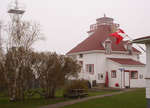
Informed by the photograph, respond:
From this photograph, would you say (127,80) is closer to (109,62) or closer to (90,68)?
(109,62)

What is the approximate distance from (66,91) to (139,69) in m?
17.2

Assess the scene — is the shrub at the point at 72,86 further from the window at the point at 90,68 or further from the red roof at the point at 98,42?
the window at the point at 90,68

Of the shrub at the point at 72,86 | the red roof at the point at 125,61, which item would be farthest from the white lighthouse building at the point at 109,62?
the shrub at the point at 72,86

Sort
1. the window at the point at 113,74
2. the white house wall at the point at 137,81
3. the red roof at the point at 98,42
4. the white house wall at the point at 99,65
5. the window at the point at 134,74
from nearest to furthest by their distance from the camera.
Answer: the white house wall at the point at 137,81, the window at the point at 134,74, the window at the point at 113,74, the white house wall at the point at 99,65, the red roof at the point at 98,42

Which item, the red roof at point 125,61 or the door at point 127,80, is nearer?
the door at point 127,80

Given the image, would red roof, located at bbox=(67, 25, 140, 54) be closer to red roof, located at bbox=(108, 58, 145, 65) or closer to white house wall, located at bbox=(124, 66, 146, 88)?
red roof, located at bbox=(108, 58, 145, 65)

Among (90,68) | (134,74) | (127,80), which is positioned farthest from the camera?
(90,68)

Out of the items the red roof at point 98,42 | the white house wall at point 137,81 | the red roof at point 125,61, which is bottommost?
the white house wall at point 137,81

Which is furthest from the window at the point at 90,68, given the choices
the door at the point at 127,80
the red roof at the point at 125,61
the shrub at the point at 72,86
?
the shrub at the point at 72,86

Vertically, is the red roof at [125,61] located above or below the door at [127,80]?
above

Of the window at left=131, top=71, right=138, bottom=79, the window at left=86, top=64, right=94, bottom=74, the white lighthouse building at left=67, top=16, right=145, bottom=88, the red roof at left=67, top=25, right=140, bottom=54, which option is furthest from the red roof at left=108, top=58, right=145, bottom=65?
the window at left=86, top=64, right=94, bottom=74

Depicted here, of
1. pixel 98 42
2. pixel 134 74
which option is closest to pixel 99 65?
pixel 98 42

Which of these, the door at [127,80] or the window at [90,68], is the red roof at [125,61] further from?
the window at [90,68]

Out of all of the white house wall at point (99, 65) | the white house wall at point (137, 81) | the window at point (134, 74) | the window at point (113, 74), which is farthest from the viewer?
the white house wall at point (99, 65)
